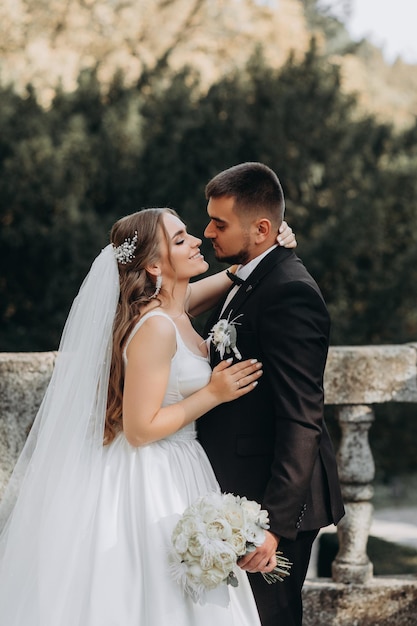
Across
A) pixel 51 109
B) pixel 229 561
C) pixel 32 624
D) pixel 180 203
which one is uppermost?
pixel 51 109

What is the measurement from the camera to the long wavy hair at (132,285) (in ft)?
9.97

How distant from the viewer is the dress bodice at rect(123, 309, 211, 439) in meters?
2.97

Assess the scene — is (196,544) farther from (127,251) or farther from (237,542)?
(127,251)

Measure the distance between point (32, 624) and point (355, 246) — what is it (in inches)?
209

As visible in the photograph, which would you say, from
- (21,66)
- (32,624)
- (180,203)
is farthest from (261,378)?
(21,66)

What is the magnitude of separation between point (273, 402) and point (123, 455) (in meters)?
0.56

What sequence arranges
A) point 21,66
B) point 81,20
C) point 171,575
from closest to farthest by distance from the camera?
point 171,575 < point 21,66 < point 81,20

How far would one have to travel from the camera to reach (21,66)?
41.5 feet

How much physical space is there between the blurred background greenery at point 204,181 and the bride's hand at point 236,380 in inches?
149

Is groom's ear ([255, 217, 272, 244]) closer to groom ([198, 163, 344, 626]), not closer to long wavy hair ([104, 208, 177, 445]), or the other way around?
groom ([198, 163, 344, 626])

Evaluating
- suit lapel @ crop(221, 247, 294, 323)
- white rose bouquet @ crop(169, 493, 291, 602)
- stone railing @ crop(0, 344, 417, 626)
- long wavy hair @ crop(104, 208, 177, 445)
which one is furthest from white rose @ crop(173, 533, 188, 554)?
stone railing @ crop(0, 344, 417, 626)

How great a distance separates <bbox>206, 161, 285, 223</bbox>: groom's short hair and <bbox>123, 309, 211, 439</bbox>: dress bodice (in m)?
0.47

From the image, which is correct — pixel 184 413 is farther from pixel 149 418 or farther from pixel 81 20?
pixel 81 20

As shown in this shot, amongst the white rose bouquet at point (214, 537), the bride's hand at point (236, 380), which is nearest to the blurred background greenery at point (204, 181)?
the bride's hand at point (236, 380)
